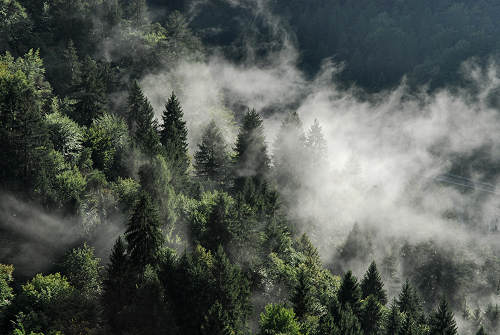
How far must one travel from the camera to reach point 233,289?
1668 inches

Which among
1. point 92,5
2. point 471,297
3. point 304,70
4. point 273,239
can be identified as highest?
point 92,5

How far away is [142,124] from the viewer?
223 ft

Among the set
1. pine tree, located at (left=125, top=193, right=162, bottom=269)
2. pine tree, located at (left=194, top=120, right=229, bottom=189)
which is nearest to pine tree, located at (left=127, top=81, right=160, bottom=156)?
pine tree, located at (left=194, top=120, right=229, bottom=189)

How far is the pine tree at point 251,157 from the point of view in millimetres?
75938

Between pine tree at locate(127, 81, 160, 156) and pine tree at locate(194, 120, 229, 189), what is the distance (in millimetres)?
10949

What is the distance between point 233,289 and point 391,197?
8723 cm

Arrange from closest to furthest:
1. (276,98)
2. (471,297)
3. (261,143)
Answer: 1. (261,143)
2. (471,297)
3. (276,98)

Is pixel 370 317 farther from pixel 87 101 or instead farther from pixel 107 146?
pixel 87 101

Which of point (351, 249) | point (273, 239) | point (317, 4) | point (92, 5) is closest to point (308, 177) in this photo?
point (351, 249)

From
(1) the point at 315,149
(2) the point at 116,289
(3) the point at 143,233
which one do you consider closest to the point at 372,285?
(1) the point at 315,149

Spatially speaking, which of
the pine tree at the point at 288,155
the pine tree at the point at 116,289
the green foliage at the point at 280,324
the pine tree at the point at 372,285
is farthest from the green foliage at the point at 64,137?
the pine tree at the point at 372,285

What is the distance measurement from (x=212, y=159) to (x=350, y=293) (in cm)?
3400

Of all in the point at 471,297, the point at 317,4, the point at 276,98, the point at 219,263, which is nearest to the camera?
the point at 219,263

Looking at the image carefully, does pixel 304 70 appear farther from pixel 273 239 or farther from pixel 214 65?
pixel 273 239
